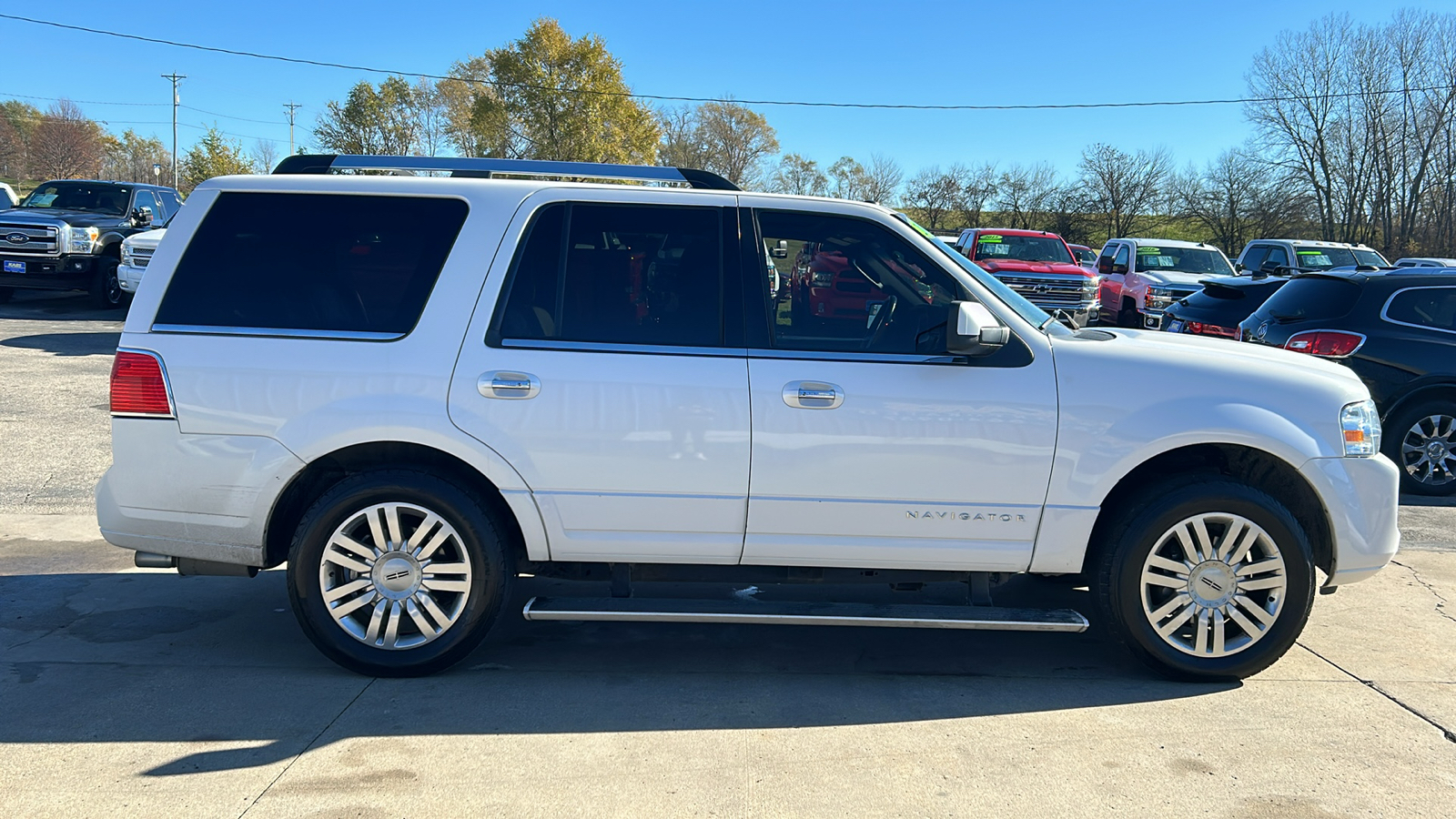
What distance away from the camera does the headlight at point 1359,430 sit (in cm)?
418

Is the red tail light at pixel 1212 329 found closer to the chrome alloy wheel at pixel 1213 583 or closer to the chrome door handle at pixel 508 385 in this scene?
the chrome alloy wheel at pixel 1213 583

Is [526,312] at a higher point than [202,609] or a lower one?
higher

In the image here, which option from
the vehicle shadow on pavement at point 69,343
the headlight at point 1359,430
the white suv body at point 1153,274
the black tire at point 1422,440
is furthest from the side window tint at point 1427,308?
the vehicle shadow on pavement at point 69,343

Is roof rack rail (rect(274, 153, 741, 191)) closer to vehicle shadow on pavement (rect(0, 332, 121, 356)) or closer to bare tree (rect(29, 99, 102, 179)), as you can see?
vehicle shadow on pavement (rect(0, 332, 121, 356))

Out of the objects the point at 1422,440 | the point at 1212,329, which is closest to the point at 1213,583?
the point at 1422,440

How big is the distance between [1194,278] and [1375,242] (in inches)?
1221

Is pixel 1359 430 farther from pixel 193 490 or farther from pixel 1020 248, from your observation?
pixel 1020 248

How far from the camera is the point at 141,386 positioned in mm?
4090

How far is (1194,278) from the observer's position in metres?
18.8

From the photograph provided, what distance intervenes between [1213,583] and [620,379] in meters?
2.53

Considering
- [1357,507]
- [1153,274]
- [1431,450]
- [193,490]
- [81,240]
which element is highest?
[1153,274]

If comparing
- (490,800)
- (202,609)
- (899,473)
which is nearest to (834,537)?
(899,473)

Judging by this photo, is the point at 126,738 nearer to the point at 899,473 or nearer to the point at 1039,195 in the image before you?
the point at 899,473

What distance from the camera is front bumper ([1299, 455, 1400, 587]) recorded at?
414cm
